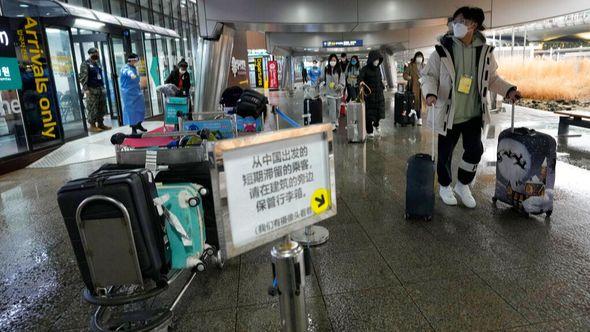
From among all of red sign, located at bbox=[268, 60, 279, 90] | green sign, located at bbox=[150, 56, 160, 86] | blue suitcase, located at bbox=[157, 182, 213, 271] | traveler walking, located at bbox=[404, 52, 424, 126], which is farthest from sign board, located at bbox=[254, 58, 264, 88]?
blue suitcase, located at bbox=[157, 182, 213, 271]

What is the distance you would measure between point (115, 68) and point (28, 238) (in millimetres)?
9310

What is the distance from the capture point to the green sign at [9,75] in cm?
632

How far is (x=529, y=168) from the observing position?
356 cm

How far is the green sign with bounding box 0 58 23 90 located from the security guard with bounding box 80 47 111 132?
363 centimetres

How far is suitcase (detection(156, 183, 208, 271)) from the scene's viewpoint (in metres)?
2.41

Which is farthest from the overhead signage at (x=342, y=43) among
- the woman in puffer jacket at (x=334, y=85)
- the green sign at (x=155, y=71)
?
the woman in puffer jacket at (x=334, y=85)

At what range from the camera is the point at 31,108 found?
7430 mm

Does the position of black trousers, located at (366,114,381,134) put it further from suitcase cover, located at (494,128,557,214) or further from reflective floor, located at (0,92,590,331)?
suitcase cover, located at (494,128,557,214)

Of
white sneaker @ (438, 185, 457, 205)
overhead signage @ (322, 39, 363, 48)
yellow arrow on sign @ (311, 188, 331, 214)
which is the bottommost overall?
white sneaker @ (438, 185, 457, 205)

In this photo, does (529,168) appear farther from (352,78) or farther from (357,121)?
(352,78)

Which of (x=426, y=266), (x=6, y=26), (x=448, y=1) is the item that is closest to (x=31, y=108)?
(x=6, y=26)

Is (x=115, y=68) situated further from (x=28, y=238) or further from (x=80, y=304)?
(x=80, y=304)

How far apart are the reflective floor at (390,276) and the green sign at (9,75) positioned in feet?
9.59

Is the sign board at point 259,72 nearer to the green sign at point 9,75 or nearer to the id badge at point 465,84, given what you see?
the green sign at point 9,75
